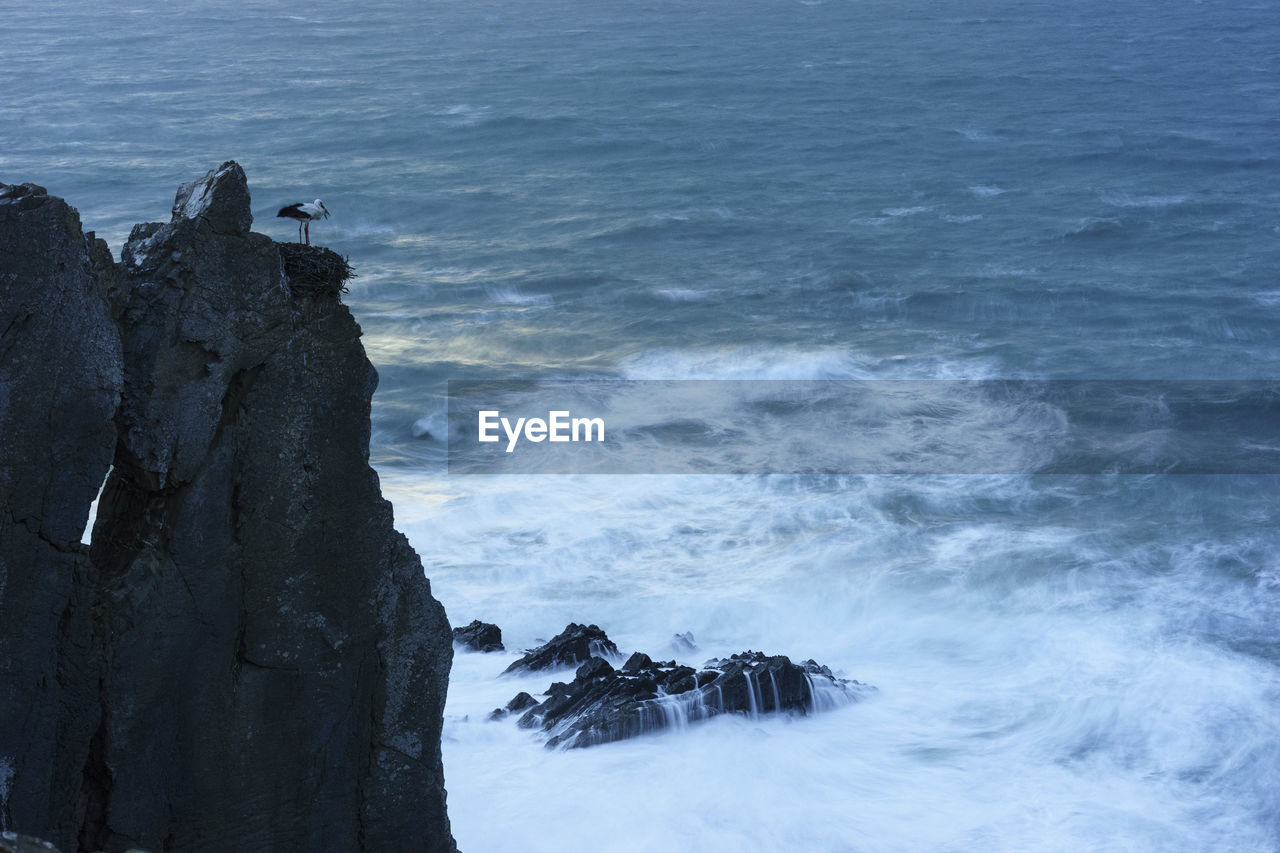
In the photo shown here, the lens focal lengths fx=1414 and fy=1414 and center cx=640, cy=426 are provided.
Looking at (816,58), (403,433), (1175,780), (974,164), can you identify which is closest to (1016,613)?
(1175,780)

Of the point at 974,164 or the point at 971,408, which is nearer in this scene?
the point at 971,408

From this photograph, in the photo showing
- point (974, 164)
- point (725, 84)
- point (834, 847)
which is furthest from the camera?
point (725, 84)

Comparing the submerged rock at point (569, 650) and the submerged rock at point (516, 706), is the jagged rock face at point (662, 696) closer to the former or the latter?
the submerged rock at point (516, 706)

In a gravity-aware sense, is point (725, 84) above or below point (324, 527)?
above

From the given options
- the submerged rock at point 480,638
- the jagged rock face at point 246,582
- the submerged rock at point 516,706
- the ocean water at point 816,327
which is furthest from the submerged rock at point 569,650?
the jagged rock face at point 246,582

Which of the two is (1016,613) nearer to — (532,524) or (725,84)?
(532,524)

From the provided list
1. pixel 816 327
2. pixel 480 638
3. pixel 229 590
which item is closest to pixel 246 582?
pixel 229 590
